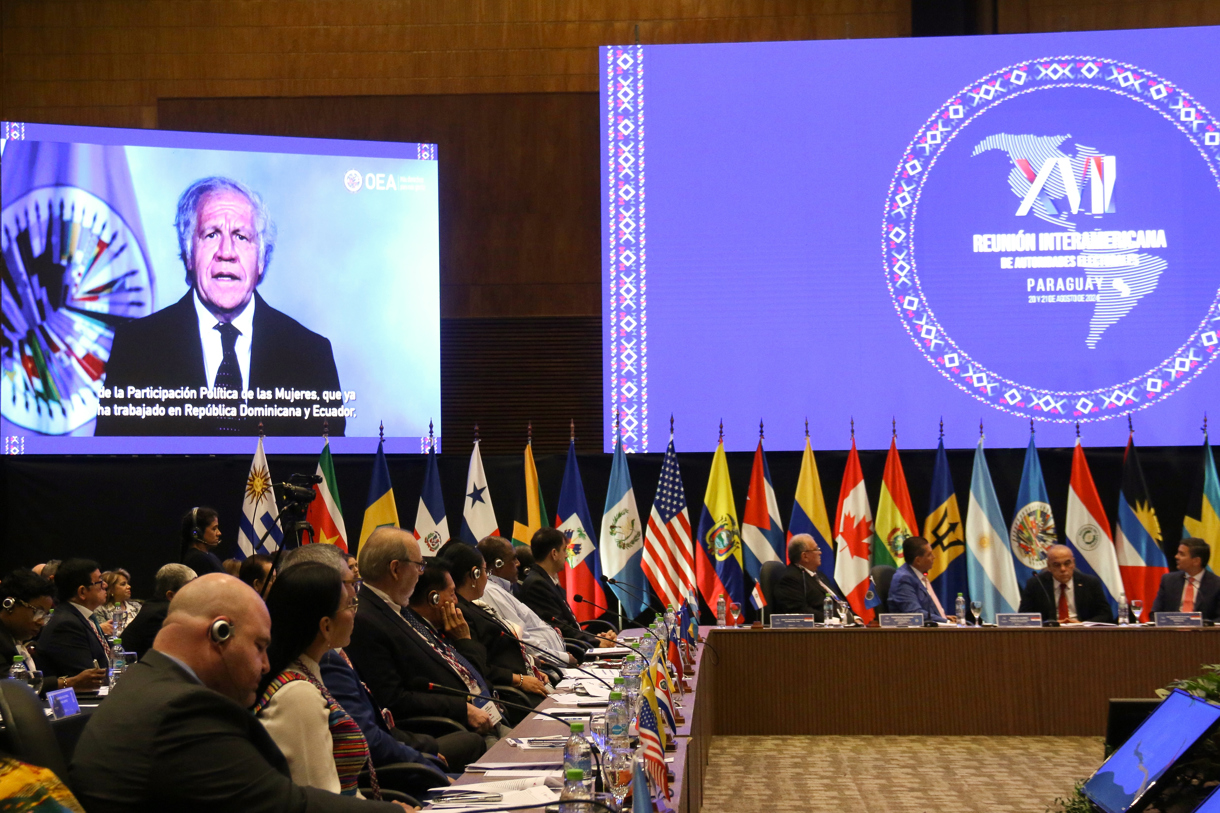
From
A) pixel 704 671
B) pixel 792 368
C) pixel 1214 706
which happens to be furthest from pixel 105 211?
pixel 1214 706

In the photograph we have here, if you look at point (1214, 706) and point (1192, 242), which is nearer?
point (1214, 706)

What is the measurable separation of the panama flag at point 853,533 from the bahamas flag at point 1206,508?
6.52ft

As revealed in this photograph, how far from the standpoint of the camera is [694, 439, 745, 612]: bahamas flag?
292 inches

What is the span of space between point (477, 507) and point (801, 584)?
224cm

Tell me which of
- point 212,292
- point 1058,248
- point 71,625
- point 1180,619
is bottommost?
point 1180,619

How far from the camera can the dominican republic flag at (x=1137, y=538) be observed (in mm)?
7102

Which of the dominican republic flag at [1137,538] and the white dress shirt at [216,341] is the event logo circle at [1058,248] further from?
the white dress shirt at [216,341]

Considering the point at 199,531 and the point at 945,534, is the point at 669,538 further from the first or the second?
Answer: the point at 199,531

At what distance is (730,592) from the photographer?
7.33 m

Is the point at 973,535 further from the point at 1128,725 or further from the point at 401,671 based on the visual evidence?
the point at 401,671

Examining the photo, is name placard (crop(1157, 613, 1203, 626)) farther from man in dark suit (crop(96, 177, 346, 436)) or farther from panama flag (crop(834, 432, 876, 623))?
man in dark suit (crop(96, 177, 346, 436))

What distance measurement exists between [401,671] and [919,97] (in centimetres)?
581

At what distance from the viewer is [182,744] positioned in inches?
64.7

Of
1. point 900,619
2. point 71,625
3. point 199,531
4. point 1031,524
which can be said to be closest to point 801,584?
point 900,619
